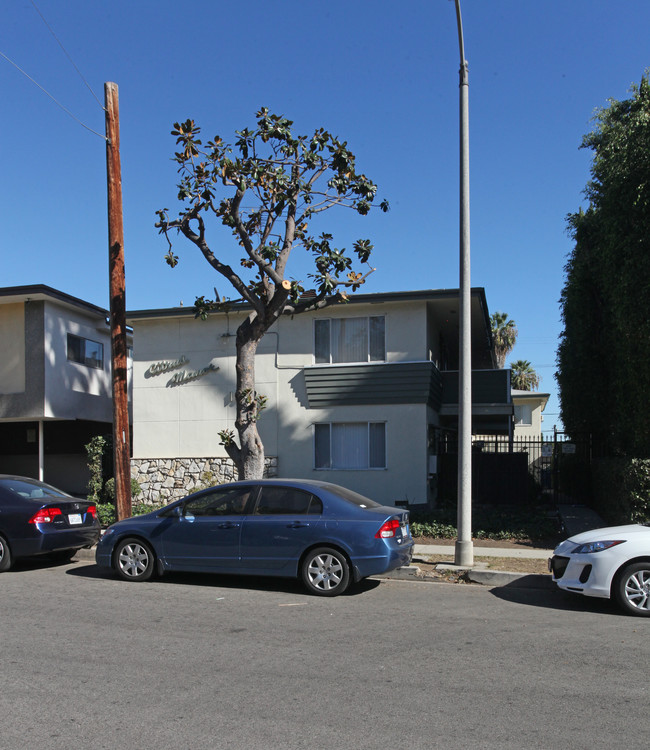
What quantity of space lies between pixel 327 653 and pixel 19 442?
863 inches

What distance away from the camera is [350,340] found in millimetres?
19125

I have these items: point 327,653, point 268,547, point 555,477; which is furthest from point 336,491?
point 555,477

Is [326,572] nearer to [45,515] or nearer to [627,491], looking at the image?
[45,515]

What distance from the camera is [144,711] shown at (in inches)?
202

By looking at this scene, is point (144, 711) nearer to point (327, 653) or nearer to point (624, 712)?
point (327, 653)

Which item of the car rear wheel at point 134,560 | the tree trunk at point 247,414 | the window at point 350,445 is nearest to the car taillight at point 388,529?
the car rear wheel at point 134,560

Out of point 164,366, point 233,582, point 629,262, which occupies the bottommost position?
point 233,582

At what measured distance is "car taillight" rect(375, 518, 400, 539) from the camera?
9203mm

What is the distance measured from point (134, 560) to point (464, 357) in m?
5.69

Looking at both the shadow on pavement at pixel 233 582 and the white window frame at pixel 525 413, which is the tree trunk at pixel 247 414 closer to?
the shadow on pavement at pixel 233 582

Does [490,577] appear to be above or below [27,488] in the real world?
below

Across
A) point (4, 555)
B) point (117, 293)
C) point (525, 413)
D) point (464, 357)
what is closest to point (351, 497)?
point (464, 357)

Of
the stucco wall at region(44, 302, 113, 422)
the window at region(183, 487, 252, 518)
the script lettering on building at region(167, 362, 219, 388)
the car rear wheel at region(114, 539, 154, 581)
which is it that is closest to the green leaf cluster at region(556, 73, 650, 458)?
the window at region(183, 487, 252, 518)

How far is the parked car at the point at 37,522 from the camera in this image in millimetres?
10820
